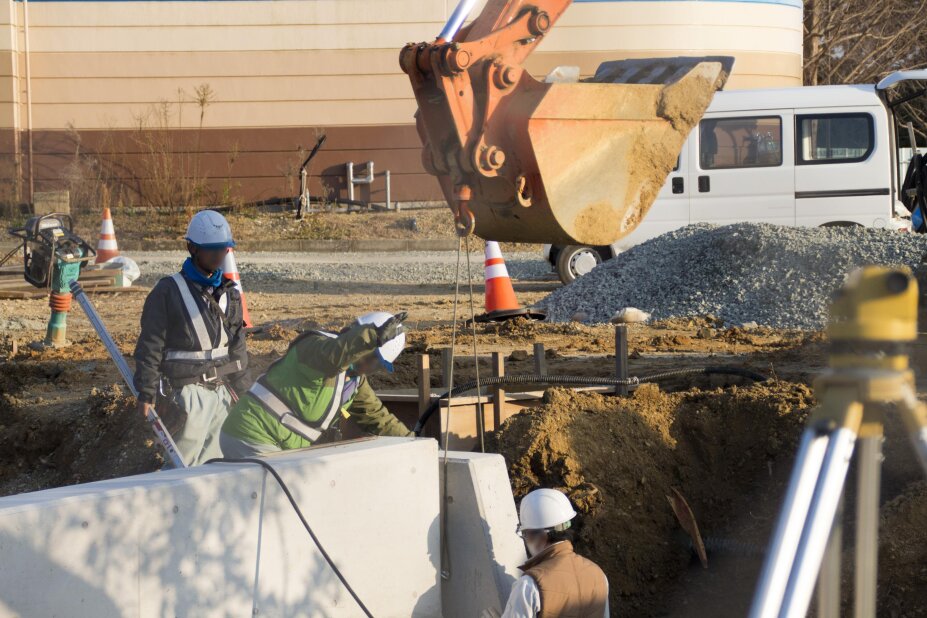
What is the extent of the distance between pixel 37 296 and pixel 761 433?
10084 mm

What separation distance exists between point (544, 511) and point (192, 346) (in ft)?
6.98

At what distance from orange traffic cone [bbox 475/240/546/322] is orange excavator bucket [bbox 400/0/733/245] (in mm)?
5830

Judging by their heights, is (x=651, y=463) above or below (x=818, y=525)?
below

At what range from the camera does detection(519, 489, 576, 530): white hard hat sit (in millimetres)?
4316

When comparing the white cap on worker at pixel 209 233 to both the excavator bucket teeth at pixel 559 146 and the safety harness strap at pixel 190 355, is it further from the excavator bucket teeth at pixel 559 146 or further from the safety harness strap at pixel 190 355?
the excavator bucket teeth at pixel 559 146

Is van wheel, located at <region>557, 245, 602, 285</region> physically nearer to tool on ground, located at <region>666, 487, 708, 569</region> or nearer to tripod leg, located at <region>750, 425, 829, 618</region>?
tool on ground, located at <region>666, 487, 708, 569</region>

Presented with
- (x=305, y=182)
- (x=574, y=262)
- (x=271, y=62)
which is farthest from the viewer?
(x=271, y=62)

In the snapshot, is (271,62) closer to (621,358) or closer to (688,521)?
(621,358)

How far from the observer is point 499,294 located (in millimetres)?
10891

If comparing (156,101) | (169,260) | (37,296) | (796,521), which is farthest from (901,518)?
(156,101)

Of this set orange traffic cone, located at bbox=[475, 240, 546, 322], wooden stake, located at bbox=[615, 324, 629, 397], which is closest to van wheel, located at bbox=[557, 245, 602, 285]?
orange traffic cone, located at bbox=[475, 240, 546, 322]

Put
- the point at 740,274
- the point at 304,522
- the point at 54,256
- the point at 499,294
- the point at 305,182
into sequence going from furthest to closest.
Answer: the point at 305,182
the point at 740,274
the point at 499,294
the point at 54,256
the point at 304,522

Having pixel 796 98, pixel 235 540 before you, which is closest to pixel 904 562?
pixel 235 540

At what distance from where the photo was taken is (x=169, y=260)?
56.7 ft
